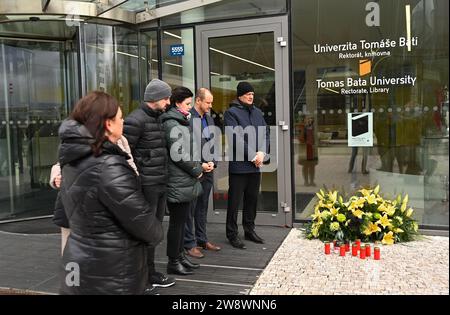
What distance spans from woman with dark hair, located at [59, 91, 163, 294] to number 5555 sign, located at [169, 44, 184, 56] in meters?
4.25

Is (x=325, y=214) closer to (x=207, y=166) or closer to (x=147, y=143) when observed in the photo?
(x=207, y=166)

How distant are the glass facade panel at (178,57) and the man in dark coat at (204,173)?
177 centimetres

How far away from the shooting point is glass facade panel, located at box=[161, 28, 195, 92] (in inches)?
261

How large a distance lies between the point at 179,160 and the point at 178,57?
2888 millimetres

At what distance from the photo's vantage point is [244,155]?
17.0 feet

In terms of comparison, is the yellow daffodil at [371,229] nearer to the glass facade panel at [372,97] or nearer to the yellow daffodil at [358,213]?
the yellow daffodil at [358,213]

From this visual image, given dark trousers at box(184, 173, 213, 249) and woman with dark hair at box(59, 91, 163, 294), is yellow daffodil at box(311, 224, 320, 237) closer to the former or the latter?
dark trousers at box(184, 173, 213, 249)

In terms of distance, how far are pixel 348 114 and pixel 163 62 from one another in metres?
2.67

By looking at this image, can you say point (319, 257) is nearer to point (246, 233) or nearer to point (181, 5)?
point (246, 233)

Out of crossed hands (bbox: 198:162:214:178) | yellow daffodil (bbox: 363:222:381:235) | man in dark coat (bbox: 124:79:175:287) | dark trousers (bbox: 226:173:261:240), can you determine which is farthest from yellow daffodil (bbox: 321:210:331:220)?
man in dark coat (bbox: 124:79:175:287)

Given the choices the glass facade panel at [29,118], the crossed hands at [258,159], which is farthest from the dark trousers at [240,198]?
the glass facade panel at [29,118]
